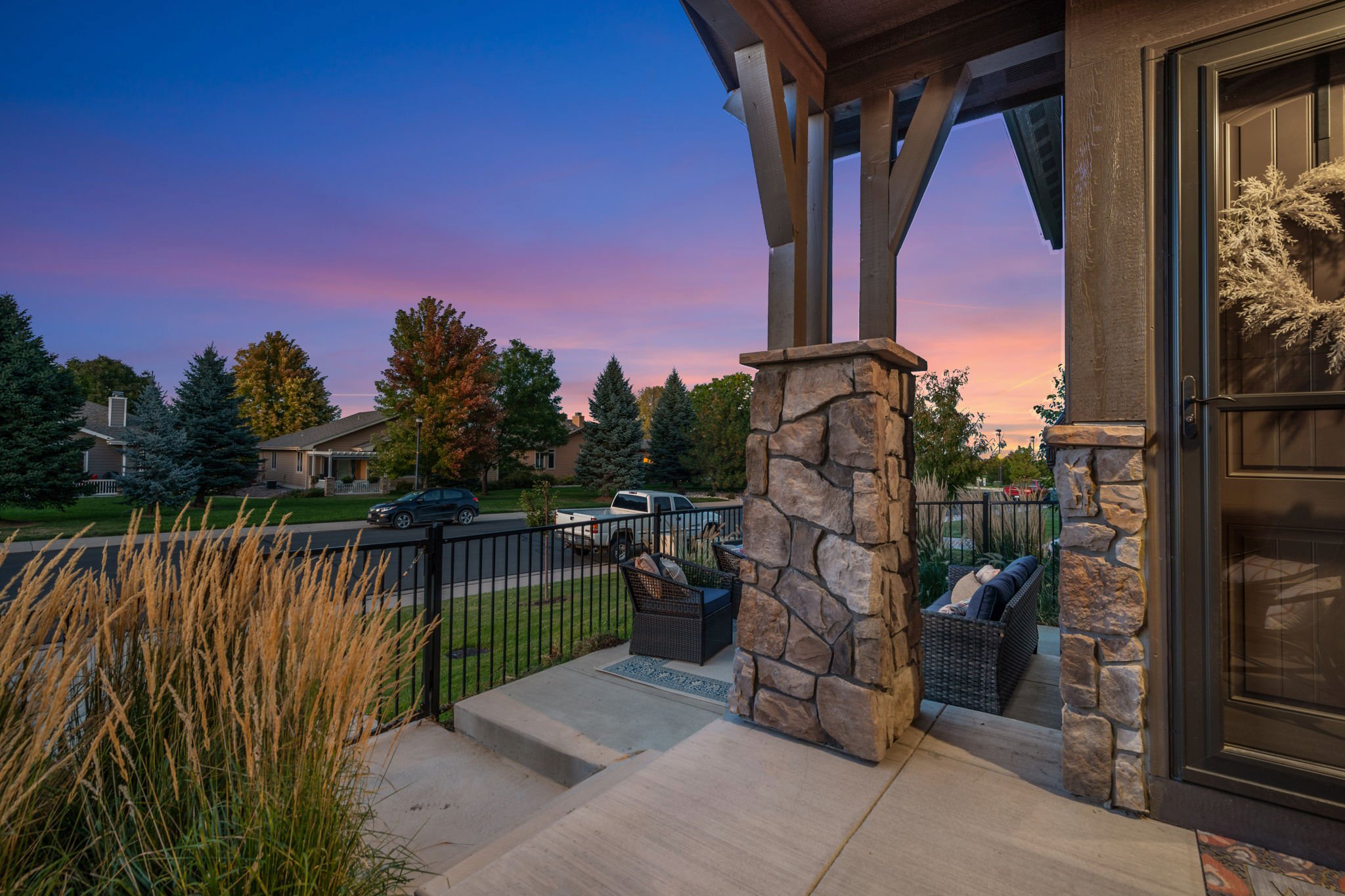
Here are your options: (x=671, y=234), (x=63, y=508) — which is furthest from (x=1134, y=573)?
(x=63, y=508)

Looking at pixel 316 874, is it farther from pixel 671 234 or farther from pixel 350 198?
pixel 350 198

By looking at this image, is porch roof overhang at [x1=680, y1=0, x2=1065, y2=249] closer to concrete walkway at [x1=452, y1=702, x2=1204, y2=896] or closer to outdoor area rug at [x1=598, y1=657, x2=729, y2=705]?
concrete walkway at [x1=452, y1=702, x2=1204, y2=896]

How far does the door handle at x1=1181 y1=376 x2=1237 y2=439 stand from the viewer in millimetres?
1817

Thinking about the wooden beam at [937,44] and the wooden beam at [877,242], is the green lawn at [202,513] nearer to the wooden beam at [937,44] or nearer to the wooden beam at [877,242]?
the wooden beam at [877,242]

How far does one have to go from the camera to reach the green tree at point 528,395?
29047mm

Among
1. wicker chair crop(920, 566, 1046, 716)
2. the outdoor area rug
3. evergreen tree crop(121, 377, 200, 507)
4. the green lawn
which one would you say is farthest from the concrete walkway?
evergreen tree crop(121, 377, 200, 507)

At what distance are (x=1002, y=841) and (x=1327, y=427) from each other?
64.5 inches

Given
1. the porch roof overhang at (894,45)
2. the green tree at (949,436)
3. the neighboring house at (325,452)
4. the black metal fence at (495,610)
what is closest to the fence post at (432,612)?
the black metal fence at (495,610)

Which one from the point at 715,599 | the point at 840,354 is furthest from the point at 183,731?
the point at 715,599

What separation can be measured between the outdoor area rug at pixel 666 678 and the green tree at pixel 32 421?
1943 centimetres

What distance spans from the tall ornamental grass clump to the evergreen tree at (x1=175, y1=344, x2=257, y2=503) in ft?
73.1

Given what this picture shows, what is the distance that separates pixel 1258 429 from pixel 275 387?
148 feet

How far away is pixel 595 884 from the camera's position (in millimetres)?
1553

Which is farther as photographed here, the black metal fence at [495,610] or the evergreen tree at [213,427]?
the evergreen tree at [213,427]
